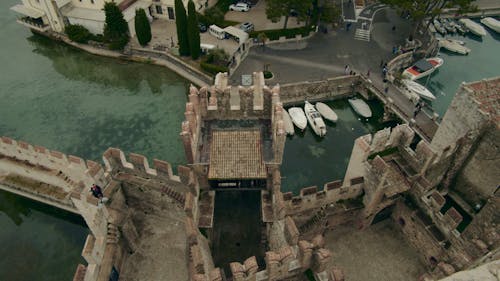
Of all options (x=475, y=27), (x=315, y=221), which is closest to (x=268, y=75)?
(x=315, y=221)

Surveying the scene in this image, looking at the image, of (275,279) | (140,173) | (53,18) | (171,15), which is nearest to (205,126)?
(140,173)

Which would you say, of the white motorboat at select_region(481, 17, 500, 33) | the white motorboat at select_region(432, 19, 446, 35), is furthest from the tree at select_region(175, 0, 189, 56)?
the white motorboat at select_region(481, 17, 500, 33)

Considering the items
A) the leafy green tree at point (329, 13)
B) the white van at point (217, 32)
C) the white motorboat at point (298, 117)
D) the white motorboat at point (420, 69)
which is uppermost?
the leafy green tree at point (329, 13)

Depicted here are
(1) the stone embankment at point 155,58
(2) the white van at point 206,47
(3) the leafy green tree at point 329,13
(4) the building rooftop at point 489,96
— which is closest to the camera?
(4) the building rooftop at point 489,96

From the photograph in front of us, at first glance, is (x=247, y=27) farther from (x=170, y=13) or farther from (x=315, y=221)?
(x=315, y=221)

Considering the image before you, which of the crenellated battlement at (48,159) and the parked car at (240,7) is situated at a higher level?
the parked car at (240,7)

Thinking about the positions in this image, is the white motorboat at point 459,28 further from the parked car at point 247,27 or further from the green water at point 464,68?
the parked car at point 247,27

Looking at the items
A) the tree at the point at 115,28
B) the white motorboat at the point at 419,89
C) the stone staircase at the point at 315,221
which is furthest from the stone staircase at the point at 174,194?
the tree at the point at 115,28
